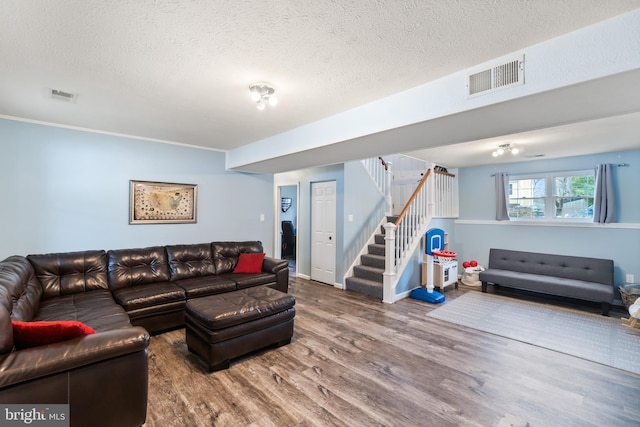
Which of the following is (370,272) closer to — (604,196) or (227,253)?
(227,253)

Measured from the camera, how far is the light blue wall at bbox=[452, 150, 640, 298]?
4293 mm

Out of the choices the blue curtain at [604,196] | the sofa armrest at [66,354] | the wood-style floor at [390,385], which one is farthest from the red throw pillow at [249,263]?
the blue curtain at [604,196]

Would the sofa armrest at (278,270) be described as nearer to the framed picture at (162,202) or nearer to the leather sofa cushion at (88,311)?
the framed picture at (162,202)

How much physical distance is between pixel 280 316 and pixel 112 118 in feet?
9.59

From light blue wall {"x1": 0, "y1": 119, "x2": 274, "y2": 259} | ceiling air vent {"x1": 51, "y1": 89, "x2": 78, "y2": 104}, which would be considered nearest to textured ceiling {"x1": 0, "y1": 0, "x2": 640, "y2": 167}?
ceiling air vent {"x1": 51, "y1": 89, "x2": 78, "y2": 104}

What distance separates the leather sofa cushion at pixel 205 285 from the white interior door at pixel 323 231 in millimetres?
2182

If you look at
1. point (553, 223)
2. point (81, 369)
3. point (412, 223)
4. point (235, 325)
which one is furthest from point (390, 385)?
point (553, 223)

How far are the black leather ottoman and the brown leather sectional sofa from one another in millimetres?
566

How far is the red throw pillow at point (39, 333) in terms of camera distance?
1485 millimetres

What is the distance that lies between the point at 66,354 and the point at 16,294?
1.27m

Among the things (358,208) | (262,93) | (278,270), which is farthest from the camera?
(358,208)

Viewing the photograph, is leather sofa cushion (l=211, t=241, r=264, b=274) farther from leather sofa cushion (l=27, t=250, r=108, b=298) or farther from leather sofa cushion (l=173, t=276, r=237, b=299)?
leather sofa cushion (l=27, t=250, r=108, b=298)

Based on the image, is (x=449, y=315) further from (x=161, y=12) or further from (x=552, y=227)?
(x=161, y=12)

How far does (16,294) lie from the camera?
2164 millimetres
